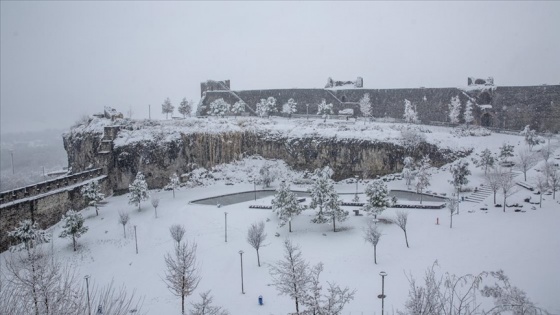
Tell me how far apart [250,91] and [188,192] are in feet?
86.6

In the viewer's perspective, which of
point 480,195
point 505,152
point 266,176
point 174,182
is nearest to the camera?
point 480,195

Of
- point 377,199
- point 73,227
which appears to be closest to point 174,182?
point 73,227

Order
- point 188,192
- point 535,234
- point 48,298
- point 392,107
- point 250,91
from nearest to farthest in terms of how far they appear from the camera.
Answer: point 48,298, point 535,234, point 188,192, point 392,107, point 250,91

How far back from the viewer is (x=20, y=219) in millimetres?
26531

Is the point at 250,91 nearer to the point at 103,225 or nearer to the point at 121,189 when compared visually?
the point at 121,189

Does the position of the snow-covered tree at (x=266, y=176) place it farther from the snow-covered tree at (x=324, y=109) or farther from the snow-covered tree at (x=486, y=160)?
the snow-covered tree at (x=486, y=160)

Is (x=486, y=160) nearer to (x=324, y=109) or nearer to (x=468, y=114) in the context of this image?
(x=468, y=114)

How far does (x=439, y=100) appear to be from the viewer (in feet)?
159

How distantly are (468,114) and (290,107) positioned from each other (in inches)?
944

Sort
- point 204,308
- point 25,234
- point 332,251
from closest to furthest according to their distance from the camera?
point 204,308 → point 332,251 → point 25,234

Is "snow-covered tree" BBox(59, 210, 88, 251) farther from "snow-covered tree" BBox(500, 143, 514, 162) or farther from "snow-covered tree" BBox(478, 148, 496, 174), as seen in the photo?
"snow-covered tree" BBox(500, 143, 514, 162)

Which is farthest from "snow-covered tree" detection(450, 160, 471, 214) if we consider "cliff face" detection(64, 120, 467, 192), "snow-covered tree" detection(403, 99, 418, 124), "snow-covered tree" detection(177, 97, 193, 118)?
"snow-covered tree" detection(177, 97, 193, 118)

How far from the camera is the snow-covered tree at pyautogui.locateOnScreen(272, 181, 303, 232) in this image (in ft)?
84.6

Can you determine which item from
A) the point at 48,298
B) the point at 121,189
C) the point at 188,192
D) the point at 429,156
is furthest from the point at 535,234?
the point at 121,189
